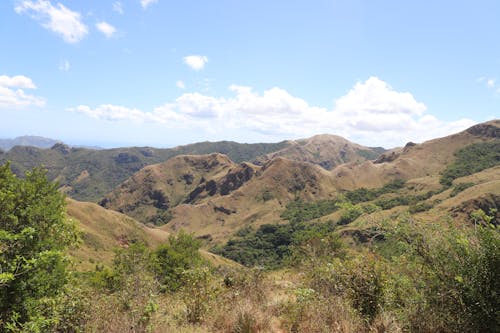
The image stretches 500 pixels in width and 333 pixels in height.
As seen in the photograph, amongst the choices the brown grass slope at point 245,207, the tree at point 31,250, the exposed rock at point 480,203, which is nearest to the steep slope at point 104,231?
the tree at point 31,250

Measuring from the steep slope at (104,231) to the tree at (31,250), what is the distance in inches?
2042

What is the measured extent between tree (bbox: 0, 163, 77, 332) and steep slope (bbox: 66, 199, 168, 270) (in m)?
51.9

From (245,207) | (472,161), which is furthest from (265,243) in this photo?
(472,161)

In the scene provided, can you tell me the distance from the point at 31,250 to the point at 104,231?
7830cm

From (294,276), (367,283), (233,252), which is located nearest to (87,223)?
(233,252)

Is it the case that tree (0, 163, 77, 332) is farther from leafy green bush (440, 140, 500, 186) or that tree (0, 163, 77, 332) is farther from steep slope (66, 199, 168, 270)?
leafy green bush (440, 140, 500, 186)

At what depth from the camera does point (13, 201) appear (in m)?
16.5

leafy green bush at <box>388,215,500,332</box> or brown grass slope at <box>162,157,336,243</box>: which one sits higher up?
leafy green bush at <box>388,215,500,332</box>

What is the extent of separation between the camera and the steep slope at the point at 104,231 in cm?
6988

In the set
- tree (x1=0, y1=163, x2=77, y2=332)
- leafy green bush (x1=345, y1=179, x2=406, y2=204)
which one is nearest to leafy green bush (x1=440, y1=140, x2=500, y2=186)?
leafy green bush (x1=345, y1=179, x2=406, y2=204)

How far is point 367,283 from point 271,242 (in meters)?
142

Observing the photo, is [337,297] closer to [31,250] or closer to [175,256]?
[31,250]

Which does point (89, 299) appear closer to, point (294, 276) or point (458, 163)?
point (294, 276)

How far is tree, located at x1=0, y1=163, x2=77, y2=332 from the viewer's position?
8.05m
